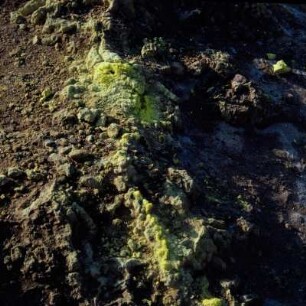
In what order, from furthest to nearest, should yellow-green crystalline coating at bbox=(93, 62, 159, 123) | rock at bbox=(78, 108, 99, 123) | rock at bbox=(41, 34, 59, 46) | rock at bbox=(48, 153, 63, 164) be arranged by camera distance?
rock at bbox=(41, 34, 59, 46) < yellow-green crystalline coating at bbox=(93, 62, 159, 123) < rock at bbox=(78, 108, 99, 123) < rock at bbox=(48, 153, 63, 164)

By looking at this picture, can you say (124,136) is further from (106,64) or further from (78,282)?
(78,282)

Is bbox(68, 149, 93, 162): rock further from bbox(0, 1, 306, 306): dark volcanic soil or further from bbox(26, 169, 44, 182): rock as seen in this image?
bbox(26, 169, 44, 182): rock

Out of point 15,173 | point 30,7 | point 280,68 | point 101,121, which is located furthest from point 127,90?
point 280,68

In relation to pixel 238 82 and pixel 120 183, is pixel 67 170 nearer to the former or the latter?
pixel 120 183

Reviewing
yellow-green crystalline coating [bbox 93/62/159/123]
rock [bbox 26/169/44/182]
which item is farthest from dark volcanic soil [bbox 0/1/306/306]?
yellow-green crystalline coating [bbox 93/62/159/123]

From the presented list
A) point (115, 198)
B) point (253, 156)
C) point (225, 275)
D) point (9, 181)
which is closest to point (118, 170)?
point (115, 198)

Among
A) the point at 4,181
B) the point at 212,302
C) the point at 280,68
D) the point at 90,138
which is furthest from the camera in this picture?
the point at 280,68
